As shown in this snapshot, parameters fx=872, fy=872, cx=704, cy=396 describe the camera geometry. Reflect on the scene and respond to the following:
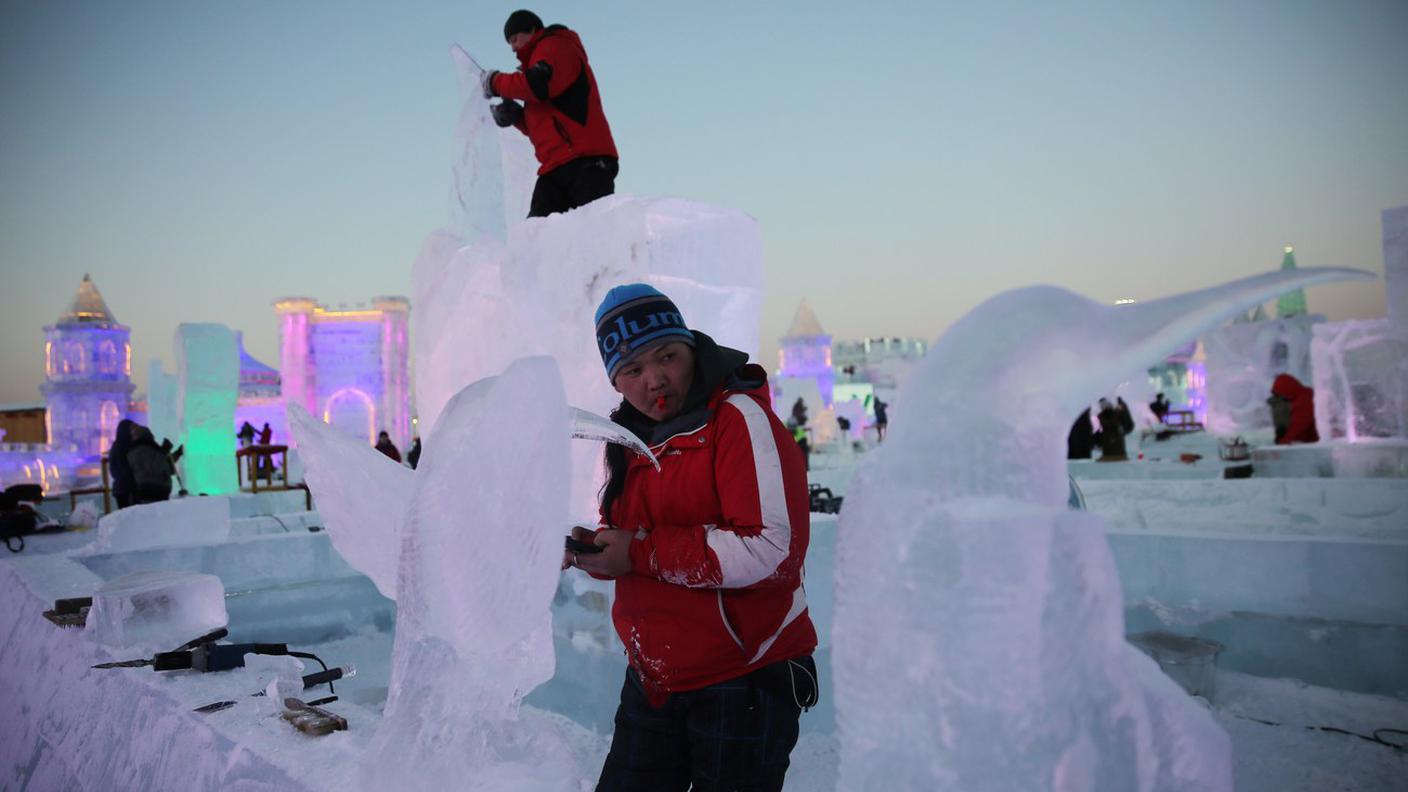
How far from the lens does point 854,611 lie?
1098mm

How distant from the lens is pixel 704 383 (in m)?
1.65

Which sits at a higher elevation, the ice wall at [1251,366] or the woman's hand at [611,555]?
the ice wall at [1251,366]

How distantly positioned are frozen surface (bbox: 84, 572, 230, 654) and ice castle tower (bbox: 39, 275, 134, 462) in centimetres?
1728

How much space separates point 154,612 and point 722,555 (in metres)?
2.50

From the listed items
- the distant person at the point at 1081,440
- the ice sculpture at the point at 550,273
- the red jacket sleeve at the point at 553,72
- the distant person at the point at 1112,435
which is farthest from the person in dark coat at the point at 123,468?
the distant person at the point at 1081,440

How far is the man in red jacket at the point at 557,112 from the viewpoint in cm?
395

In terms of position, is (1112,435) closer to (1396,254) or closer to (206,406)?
(1396,254)

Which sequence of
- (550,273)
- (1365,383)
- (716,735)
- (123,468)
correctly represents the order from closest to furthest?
(716,735) → (550,273) → (1365,383) → (123,468)

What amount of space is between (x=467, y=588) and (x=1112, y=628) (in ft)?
3.23

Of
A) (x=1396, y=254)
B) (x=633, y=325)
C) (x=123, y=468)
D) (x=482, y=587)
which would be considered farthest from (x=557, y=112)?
(x=1396, y=254)

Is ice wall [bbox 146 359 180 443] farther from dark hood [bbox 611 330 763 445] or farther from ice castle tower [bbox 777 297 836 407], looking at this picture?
ice castle tower [bbox 777 297 836 407]

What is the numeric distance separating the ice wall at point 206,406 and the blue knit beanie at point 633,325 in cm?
1361

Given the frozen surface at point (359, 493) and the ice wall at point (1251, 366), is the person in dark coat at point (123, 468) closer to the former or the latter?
the frozen surface at point (359, 493)

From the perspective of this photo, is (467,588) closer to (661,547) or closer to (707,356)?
(661,547)
